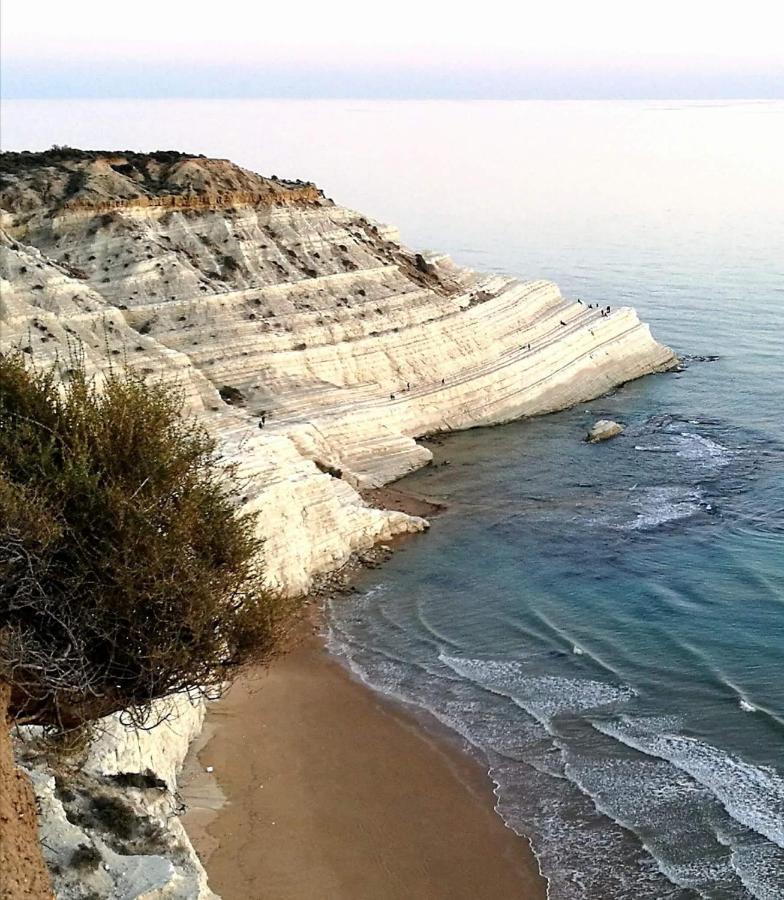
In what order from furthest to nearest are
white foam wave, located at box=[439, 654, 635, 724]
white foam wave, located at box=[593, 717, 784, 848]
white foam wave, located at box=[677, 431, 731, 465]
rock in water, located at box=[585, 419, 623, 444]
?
rock in water, located at box=[585, 419, 623, 444], white foam wave, located at box=[677, 431, 731, 465], white foam wave, located at box=[439, 654, 635, 724], white foam wave, located at box=[593, 717, 784, 848]

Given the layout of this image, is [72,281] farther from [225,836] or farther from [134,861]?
[134,861]

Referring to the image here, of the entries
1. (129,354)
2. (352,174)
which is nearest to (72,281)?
(129,354)

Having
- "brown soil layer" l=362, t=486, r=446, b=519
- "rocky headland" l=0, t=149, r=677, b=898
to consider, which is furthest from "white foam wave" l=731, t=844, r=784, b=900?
"brown soil layer" l=362, t=486, r=446, b=519

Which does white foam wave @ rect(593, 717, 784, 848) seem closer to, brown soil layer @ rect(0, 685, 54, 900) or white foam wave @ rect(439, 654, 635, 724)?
white foam wave @ rect(439, 654, 635, 724)

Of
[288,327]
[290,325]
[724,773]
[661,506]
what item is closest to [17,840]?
[724,773]

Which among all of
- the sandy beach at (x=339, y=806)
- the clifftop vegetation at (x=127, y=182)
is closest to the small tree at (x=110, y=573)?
the sandy beach at (x=339, y=806)

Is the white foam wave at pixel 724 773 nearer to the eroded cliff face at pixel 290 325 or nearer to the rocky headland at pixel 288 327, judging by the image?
the rocky headland at pixel 288 327
